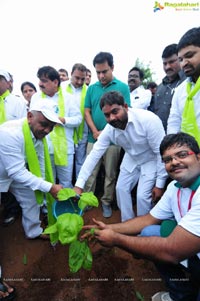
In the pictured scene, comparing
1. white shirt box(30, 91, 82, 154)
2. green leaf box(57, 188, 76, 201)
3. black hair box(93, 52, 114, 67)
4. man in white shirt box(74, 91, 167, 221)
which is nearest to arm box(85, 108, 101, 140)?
white shirt box(30, 91, 82, 154)

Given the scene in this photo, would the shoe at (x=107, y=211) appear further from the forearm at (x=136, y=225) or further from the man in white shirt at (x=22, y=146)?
the forearm at (x=136, y=225)

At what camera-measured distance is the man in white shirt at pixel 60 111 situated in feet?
10.7

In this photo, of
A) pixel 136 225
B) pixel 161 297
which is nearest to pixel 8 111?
pixel 136 225

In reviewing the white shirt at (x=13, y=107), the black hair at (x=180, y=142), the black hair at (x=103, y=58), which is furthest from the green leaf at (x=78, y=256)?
the black hair at (x=103, y=58)

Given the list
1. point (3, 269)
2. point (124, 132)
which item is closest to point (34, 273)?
point (3, 269)

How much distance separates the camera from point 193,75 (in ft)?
7.16

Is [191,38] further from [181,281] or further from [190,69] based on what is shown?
[181,281]

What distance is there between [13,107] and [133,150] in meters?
1.82

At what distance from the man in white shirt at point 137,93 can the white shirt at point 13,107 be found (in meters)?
1.93

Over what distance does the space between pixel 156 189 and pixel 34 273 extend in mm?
1618

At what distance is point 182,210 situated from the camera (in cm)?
173

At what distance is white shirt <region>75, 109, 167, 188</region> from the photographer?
8.47 feet

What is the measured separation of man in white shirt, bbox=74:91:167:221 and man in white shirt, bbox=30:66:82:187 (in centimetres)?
74

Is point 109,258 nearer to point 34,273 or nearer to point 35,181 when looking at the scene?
point 34,273
